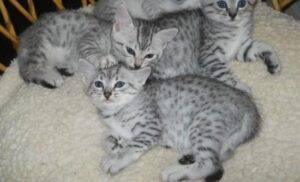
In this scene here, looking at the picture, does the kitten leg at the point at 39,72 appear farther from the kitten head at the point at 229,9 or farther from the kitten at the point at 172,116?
the kitten head at the point at 229,9

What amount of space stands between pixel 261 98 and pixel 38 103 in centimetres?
117

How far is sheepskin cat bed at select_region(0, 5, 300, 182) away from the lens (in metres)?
2.46

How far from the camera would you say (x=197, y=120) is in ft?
8.00

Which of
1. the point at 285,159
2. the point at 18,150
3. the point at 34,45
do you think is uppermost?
the point at 34,45

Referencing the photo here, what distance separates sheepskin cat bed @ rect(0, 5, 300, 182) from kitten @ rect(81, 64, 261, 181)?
0.25 feet

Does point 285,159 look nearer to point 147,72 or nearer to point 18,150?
point 147,72

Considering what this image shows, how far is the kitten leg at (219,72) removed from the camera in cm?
276

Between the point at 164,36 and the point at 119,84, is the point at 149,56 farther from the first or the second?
the point at 119,84

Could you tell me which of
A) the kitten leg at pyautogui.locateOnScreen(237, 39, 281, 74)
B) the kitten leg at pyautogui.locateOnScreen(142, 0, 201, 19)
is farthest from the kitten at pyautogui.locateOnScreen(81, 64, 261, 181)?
the kitten leg at pyautogui.locateOnScreen(142, 0, 201, 19)

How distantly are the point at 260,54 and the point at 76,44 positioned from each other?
1.03m

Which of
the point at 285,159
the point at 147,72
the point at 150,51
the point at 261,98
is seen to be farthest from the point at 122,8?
the point at 285,159

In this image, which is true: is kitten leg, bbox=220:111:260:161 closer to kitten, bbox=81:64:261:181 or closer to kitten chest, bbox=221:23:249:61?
kitten, bbox=81:64:261:181

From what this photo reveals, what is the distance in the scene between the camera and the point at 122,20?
282 cm

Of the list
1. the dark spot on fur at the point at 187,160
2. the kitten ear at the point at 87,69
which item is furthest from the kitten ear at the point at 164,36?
the dark spot on fur at the point at 187,160
